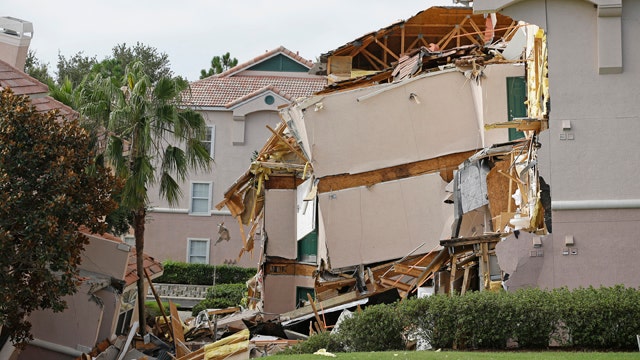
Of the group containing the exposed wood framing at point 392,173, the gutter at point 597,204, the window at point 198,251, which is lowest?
the window at point 198,251

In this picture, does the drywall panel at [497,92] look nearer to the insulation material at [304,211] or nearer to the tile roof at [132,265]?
the insulation material at [304,211]

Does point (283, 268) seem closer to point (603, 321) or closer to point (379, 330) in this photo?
point (379, 330)

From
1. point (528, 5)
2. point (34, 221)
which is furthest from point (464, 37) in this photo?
point (34, 221)

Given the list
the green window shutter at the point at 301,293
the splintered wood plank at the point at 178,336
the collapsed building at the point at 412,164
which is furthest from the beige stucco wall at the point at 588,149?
the green window shutter at the point at 301,293

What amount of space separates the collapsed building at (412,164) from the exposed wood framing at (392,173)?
0.03 m

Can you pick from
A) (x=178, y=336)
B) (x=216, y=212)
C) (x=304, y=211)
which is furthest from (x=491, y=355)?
(x=216, y=212)

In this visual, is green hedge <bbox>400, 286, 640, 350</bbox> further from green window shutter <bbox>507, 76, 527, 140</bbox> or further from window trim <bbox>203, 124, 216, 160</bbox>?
window trim <bbox>203, 124, 216, 160</bbox>

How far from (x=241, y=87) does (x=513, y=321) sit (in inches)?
1420

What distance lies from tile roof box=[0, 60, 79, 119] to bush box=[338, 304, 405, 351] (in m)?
10.8

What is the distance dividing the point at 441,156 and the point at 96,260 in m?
9.43

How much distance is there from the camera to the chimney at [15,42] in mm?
30594

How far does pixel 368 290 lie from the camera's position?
2642 cm

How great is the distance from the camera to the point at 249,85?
168 feet

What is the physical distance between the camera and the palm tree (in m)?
Result: 26.6
